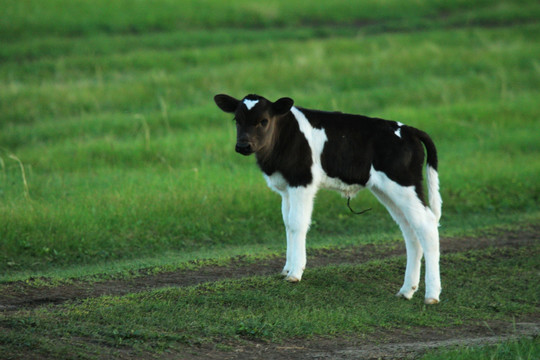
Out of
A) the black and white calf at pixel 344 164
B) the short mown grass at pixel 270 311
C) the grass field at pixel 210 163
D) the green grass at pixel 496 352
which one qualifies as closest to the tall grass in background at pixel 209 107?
the grass field at pixel 210 163

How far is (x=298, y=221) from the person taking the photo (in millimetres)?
8609

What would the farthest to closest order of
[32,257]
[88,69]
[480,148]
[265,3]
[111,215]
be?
[265,3] → [88,69] → [480,148] → [111,215] → [32,257]

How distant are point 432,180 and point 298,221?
1.51m

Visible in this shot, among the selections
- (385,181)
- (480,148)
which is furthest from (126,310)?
(480,148)

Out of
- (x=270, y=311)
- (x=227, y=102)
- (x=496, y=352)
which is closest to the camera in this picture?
(x=496, y=352)

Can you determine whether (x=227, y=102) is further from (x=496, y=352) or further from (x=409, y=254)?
(x=496, y=352)

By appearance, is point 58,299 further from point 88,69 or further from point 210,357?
point 88,69

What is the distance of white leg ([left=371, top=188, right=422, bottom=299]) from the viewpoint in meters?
8.52

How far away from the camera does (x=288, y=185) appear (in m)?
8.64

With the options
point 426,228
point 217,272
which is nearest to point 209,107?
point 217,272

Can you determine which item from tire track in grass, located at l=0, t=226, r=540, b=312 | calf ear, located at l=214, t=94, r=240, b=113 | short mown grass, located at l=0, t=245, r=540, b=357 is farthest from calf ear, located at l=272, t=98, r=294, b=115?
tire track in grass, located at l=0, t=226, r=540, b=312

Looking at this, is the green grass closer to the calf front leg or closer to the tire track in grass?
the calf front leg

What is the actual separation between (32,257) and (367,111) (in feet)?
34.0

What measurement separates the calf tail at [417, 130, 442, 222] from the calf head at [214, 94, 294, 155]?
154 cm
